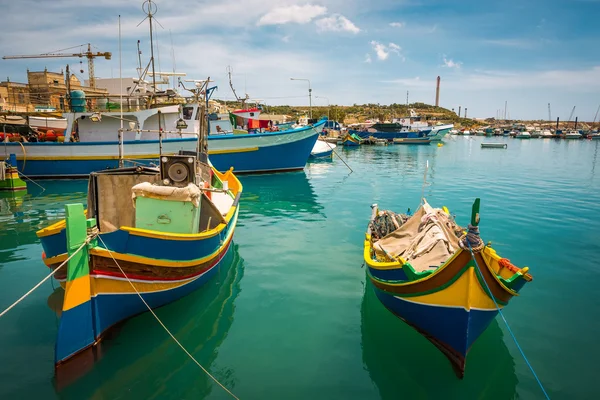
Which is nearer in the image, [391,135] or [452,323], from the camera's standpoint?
[452,323]

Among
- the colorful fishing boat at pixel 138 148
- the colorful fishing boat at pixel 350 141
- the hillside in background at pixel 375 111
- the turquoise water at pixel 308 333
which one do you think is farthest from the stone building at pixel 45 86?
the hillside in background at pixel 375 111

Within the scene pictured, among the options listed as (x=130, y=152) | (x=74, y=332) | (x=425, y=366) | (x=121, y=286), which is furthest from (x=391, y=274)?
(x=130, y=152)

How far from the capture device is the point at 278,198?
60.7 ft

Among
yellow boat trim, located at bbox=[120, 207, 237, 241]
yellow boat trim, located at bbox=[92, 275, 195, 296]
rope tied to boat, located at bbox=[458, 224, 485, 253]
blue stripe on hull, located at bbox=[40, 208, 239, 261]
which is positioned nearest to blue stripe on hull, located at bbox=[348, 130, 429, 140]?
yellow boat trim, located at bbox=[120, 207, 237, 241]

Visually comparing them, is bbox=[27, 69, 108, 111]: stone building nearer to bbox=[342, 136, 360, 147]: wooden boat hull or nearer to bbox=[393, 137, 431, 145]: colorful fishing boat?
Result: bbox=[342, 136, 360, 147]: wooden boat hull

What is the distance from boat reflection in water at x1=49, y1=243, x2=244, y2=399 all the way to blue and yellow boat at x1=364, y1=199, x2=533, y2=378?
3009mm

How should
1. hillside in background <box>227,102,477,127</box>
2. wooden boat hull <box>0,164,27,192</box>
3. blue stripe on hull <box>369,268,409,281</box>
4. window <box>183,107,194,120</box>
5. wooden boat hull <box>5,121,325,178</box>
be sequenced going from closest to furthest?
blue stripe on hull <box>369,268,409,281</box>
wooden boat hull <box>0,164,27,192</box>
wooden boat hull <box>5,121,325,178</box>
window <box>183,107,194,120</box>
hillside in background <box>227,102,477,127</box>

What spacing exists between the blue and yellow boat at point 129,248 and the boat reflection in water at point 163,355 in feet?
0.91

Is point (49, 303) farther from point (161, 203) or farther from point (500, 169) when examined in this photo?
point (500, 169)

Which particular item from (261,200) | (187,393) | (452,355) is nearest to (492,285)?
(452,355)

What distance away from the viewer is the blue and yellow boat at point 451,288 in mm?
4734

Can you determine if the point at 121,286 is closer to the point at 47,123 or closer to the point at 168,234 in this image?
the point at 168,234

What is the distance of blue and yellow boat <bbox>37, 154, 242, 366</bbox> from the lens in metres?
5.39

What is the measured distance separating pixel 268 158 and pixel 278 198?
23.8 ft
